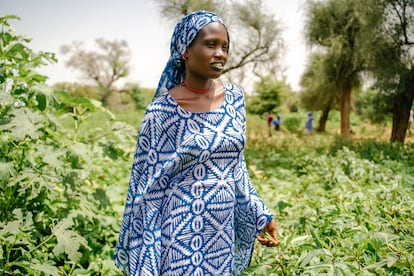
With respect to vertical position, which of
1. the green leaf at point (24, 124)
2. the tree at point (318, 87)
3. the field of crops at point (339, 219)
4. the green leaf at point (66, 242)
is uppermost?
the tree at point (318, 87)

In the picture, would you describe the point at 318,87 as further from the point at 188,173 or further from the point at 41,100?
the point at 188,173

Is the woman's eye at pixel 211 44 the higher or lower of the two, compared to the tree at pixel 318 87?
lower

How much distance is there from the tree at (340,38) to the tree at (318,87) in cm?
25

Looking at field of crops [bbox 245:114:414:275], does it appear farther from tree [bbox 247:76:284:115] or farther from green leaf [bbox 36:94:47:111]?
tree [bbox 247:76:284:115]

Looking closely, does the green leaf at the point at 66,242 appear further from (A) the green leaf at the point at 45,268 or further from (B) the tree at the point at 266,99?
(B) the tree at the point at 266,99

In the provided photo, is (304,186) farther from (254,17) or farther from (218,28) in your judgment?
(254,17)

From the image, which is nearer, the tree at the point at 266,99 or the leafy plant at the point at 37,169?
the leafy plant at the point at 37,169

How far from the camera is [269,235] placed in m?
1.51

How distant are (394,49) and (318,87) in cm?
706

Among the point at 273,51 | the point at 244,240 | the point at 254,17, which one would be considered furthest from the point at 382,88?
the point at 244,240

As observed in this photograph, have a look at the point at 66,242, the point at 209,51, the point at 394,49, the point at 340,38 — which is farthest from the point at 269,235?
the point at 340,38

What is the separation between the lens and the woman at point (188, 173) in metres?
1.30

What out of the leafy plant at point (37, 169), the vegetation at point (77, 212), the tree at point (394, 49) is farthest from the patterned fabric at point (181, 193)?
the tree at point (394, 49)

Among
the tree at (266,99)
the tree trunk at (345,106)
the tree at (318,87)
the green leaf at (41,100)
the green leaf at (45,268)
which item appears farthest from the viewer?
the tree at (266,99)
